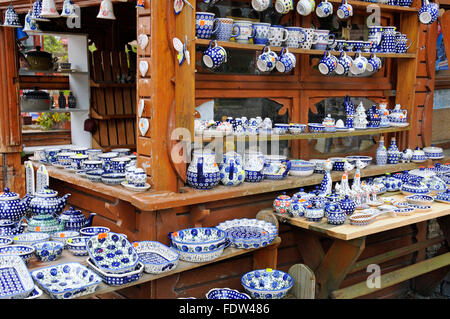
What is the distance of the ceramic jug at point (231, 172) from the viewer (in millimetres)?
2994

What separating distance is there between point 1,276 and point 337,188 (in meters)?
2.07

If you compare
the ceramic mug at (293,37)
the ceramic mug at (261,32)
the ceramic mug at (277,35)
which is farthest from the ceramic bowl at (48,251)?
the ceramic mug at (293,37)

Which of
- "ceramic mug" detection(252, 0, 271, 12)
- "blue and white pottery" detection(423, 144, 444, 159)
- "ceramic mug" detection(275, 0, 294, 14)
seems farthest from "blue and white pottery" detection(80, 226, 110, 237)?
"blue and white pottery" detection(423, 144, 444, 159)

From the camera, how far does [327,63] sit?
348 cm

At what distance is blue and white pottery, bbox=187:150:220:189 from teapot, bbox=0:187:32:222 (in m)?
0.99

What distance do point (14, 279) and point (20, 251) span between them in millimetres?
288

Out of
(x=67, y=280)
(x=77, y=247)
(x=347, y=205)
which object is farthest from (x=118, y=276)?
(x=347, y=205)

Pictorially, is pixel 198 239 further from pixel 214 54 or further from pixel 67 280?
pixel 214 54

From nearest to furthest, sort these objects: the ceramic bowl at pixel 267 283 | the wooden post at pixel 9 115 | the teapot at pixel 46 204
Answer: the ceramic bowl at pixel 267 283 < the teapot at pixel 46 204 < the wooden post at pixel 9 115

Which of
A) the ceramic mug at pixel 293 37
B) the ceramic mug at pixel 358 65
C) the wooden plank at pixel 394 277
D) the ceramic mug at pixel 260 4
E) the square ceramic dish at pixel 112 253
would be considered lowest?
the wooden plank at pixel 394 277

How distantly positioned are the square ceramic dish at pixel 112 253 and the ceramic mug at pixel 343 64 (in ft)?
6.55

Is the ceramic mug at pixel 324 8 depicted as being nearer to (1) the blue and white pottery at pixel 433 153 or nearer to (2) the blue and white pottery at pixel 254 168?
(2) the blue and white pottery at pixel 254 168

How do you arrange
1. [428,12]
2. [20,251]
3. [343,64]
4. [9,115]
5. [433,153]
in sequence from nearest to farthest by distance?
[20,251] → [343,64] → [428,12] → [433,153] → [9,115]
